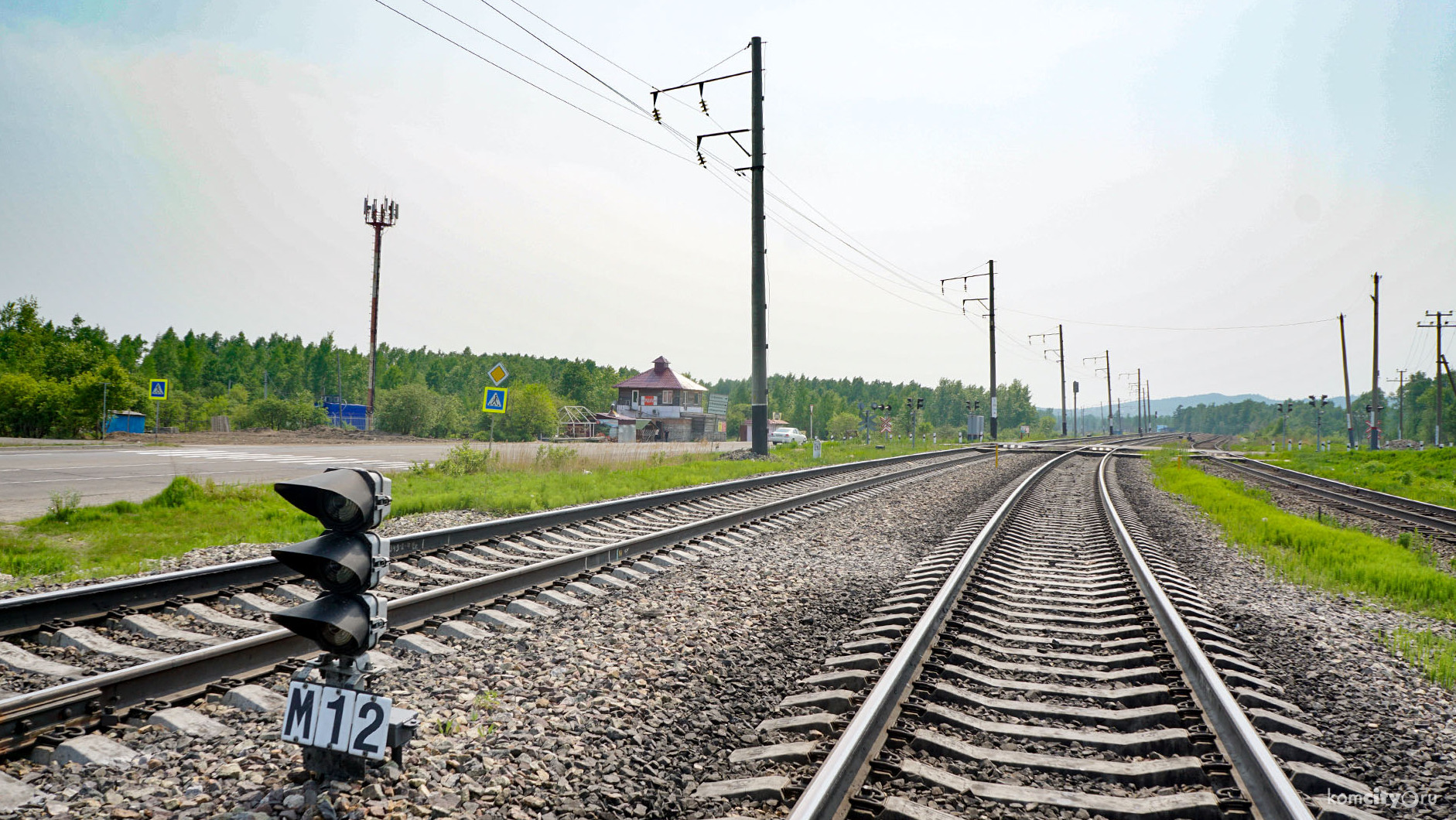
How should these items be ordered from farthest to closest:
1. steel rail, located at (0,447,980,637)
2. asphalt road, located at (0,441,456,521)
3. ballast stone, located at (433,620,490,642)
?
asphalt road, located at (0,441,456,521), ballast stone, located at (433,620,490,642), steel rail, located at (0,447,980,637)

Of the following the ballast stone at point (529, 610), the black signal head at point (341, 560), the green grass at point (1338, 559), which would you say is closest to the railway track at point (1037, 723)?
the black signal head at point (341, 560)

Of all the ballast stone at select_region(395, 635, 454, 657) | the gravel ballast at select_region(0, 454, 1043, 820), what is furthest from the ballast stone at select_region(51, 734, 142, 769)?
the ballast stone at select_region(395, 635, 454, 657)

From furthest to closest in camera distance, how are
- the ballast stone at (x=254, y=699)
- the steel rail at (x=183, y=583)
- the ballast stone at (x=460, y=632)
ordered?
1. the ballast stone at (x=460, y=632)
2. the steel rail at (x=183, y=583)
3. the ballast stone at (x=254, y=699)

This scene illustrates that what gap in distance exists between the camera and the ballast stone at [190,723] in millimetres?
3494

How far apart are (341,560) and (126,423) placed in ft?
192

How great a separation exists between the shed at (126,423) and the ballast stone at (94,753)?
55014mm

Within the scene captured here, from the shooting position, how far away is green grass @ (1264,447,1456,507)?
23906 mm

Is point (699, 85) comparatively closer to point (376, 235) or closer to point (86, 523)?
point (86, 523)

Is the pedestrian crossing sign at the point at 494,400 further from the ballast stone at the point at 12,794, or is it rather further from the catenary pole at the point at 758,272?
the ballast stone at the point at 12,794

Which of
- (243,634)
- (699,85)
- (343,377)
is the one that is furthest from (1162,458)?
(343,377)

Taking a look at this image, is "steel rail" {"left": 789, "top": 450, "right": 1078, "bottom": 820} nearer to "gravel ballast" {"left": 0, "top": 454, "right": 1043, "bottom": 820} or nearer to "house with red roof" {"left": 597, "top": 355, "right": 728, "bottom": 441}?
"gravel ballast" {"left": 0, "top": 454, "right": 1043, "bottom": 820}

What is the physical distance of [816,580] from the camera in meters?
7.47

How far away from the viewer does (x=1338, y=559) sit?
31.3 feet

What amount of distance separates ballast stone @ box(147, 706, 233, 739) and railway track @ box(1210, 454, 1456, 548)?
17043 millimetres
